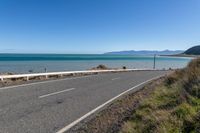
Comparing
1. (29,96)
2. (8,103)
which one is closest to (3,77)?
(29,96)

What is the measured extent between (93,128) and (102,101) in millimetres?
3926

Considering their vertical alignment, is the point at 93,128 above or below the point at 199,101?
below

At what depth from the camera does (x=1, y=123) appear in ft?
20.7

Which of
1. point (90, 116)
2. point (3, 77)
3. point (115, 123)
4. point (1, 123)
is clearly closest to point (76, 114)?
point (90, 116)

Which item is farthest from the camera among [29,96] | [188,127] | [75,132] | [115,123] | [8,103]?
[29,96]

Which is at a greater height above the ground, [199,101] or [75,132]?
[199,101]

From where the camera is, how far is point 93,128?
20.6ft

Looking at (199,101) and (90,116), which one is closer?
(199,101)

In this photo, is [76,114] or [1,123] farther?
[76,114]

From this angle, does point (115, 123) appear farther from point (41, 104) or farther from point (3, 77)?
point (3, 77)

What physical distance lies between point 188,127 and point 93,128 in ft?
7.60

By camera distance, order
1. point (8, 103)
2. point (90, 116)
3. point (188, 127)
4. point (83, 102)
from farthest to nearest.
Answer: point (83, 102), point (8, 103), point (90, 116), point (188, 127)

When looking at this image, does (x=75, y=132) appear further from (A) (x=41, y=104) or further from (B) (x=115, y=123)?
(A) (x=41, y=104)

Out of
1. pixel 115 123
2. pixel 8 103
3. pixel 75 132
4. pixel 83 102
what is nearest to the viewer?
pixel 75 132
